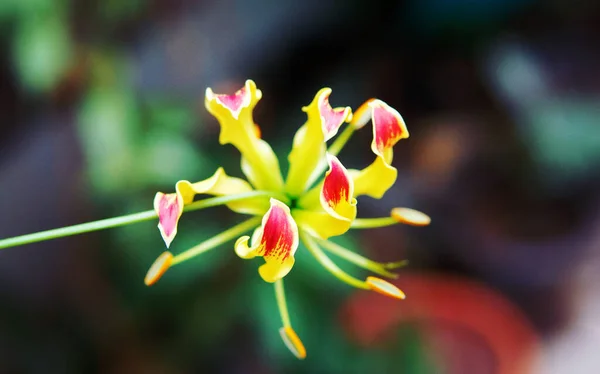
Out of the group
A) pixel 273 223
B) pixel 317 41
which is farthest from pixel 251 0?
pixel 273 223

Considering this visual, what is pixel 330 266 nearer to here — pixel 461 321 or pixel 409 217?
pixel 409 217

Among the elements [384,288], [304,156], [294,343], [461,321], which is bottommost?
[461,321]

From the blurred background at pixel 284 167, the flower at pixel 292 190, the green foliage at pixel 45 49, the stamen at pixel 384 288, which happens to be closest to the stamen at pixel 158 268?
the flower at pixel 292 190

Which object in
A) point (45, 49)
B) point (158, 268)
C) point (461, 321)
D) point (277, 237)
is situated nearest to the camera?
point (277, 237)

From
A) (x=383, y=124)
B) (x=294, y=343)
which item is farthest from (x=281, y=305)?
(x=383, y=124)

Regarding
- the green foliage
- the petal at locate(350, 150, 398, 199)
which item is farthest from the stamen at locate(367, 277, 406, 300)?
the green foliage

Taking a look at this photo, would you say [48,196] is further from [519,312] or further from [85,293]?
[519,312]

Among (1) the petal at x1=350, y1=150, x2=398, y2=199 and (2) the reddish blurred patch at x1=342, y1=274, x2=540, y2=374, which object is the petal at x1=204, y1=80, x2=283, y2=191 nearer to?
(1) the petal at x1=350, y1=150, x2=398, y2=199
